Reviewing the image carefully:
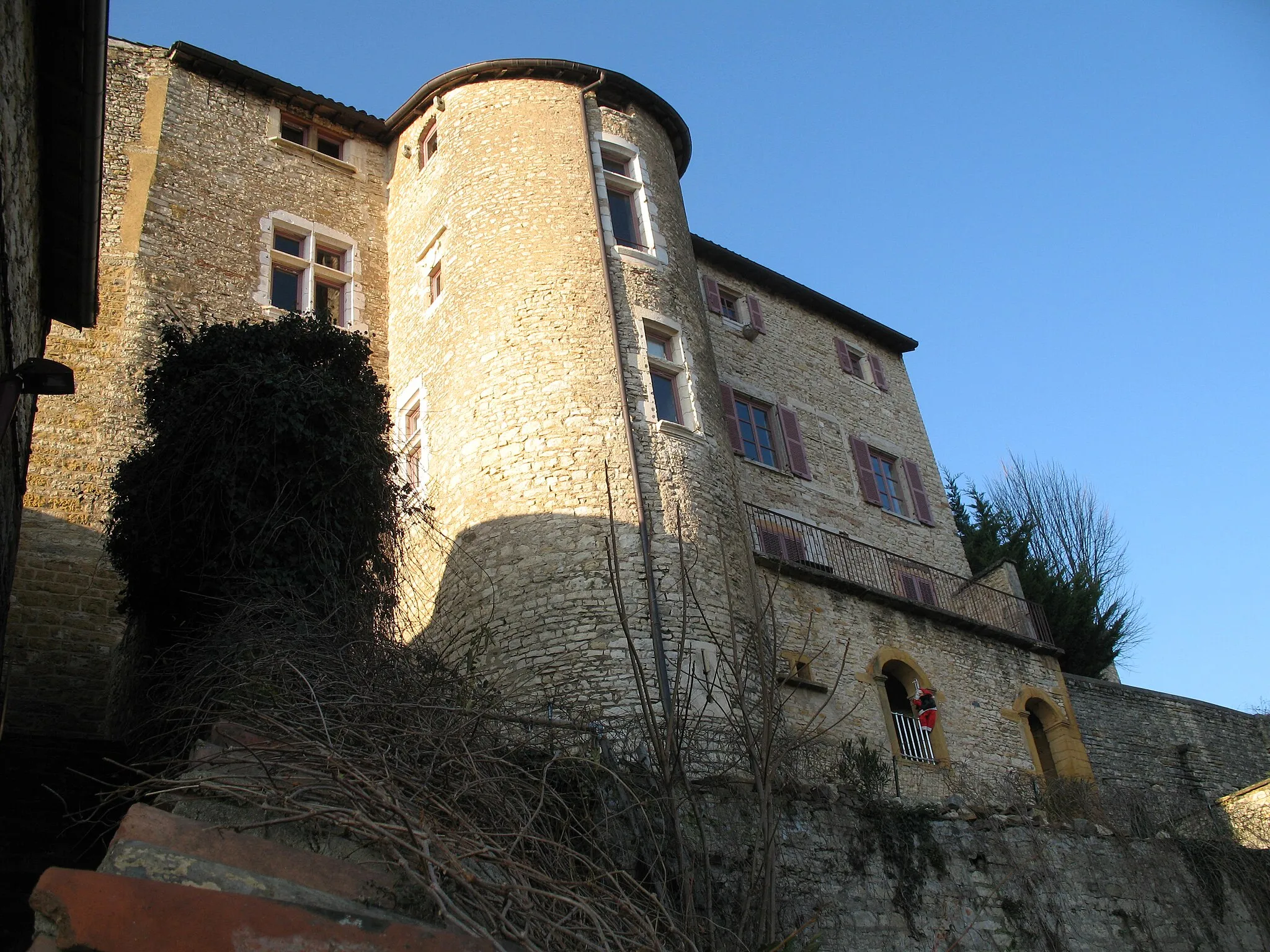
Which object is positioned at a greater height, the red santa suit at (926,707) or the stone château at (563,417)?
the stone château at (563,417)

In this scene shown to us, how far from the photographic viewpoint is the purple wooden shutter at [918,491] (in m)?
17.9

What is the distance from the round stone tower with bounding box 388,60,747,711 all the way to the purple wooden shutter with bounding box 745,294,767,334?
10.5ft

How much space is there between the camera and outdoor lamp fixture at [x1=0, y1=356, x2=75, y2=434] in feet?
21.0

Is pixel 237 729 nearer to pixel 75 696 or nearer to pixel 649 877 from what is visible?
pixel 649 877

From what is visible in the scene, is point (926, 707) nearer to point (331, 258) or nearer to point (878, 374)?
point (878, 374)

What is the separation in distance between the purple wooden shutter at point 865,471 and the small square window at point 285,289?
8.77 m

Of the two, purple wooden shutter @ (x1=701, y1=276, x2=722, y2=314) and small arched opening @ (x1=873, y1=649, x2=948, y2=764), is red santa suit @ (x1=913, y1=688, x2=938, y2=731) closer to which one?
small arched opening @ (x1=873, y1=649, x2=948, y2=764)

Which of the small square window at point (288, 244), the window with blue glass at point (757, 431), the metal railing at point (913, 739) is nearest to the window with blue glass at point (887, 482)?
the window with blue glass at point (757, 431)

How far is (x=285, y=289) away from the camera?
15.0 meters

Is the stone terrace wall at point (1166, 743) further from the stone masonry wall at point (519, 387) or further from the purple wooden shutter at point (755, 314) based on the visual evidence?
the stone masonry wall at point (519, 387)

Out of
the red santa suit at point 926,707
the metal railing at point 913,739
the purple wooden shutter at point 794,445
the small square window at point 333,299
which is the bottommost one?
the metal railing at point 913,739

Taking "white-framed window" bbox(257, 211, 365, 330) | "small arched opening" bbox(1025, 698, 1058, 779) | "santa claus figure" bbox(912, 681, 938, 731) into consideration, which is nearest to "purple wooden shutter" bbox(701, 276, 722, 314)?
"white-framed window" bbox(257, 211, 365, 330)

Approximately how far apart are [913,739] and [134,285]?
1090 centimetres

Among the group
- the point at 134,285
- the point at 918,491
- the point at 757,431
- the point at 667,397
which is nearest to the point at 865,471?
the point at 918,491
